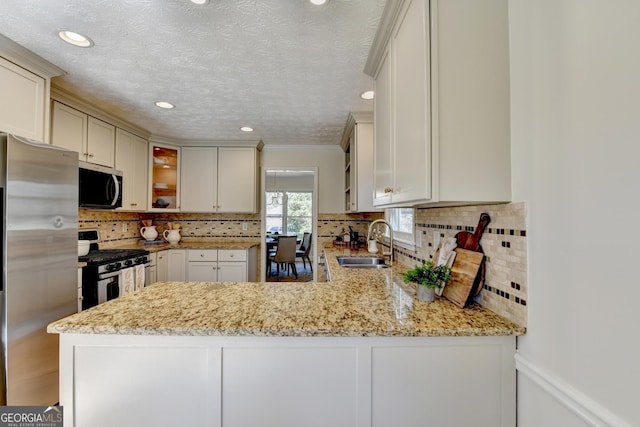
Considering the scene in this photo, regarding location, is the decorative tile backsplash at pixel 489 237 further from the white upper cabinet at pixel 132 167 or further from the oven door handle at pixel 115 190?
the oven door handle at pixel 115 190

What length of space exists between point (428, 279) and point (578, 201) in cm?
63

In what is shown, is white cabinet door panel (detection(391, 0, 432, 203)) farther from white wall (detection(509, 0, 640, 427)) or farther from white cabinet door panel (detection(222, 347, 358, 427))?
white cabinet door panel (detection(222, 347, 358, 427))

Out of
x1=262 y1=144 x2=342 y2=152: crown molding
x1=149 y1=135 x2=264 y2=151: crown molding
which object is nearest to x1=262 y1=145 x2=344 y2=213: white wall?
Result: x1=262 y1=144 x2=342 y2=152: crown molding

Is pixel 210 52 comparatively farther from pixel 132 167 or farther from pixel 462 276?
pixel 132 167

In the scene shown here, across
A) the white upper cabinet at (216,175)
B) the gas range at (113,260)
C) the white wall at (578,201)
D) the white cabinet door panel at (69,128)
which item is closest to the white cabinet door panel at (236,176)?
the white upper cabinet at (216,175)

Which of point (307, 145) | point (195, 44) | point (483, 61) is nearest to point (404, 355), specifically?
point (483, 61)

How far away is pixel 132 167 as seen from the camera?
3422 millimetres

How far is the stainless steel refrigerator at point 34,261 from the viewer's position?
59.3 inches

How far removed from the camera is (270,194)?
7902 mm

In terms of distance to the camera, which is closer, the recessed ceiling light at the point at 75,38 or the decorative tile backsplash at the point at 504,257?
the decorative tile backsplash at the point at 504,257

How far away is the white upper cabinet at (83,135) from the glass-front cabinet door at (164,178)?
70 centimetres

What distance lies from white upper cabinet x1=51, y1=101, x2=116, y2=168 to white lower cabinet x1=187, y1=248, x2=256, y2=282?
4.93 feet

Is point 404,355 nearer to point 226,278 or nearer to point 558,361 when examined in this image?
point 558,361

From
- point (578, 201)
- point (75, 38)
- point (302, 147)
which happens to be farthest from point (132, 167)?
point (578, 201)
